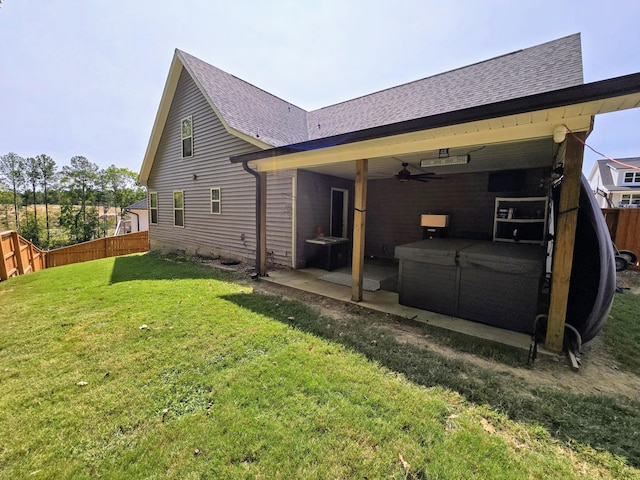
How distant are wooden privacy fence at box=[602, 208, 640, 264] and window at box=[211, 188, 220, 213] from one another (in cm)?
1132

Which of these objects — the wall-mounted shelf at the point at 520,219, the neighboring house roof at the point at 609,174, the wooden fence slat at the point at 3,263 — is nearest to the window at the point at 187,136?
the wooden fence slat at the point at 3,263

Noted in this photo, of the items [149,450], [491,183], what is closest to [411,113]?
[491,183]

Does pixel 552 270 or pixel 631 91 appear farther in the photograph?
pixel 552 270

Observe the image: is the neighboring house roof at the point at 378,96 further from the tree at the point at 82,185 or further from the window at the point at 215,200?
the tree at the point at 82,185

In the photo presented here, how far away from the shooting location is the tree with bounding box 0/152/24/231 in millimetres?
32475

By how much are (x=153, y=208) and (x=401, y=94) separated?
37.8ft

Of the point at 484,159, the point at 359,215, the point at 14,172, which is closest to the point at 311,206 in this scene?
the point at 359,215

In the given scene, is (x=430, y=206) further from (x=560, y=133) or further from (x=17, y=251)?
(x=17, y=251)

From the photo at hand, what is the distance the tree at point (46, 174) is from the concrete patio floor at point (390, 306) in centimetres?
4269

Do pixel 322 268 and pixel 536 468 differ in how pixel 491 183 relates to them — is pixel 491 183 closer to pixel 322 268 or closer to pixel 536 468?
pixel 322 268

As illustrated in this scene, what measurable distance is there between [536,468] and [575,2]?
368 inches

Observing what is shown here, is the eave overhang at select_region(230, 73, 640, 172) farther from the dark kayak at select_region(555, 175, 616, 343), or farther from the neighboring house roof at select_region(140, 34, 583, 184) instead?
the neighboring house roof at select_region(140, 34, 583, 184)

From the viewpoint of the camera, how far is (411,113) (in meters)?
7.63

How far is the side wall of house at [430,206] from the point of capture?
22.6 feet
